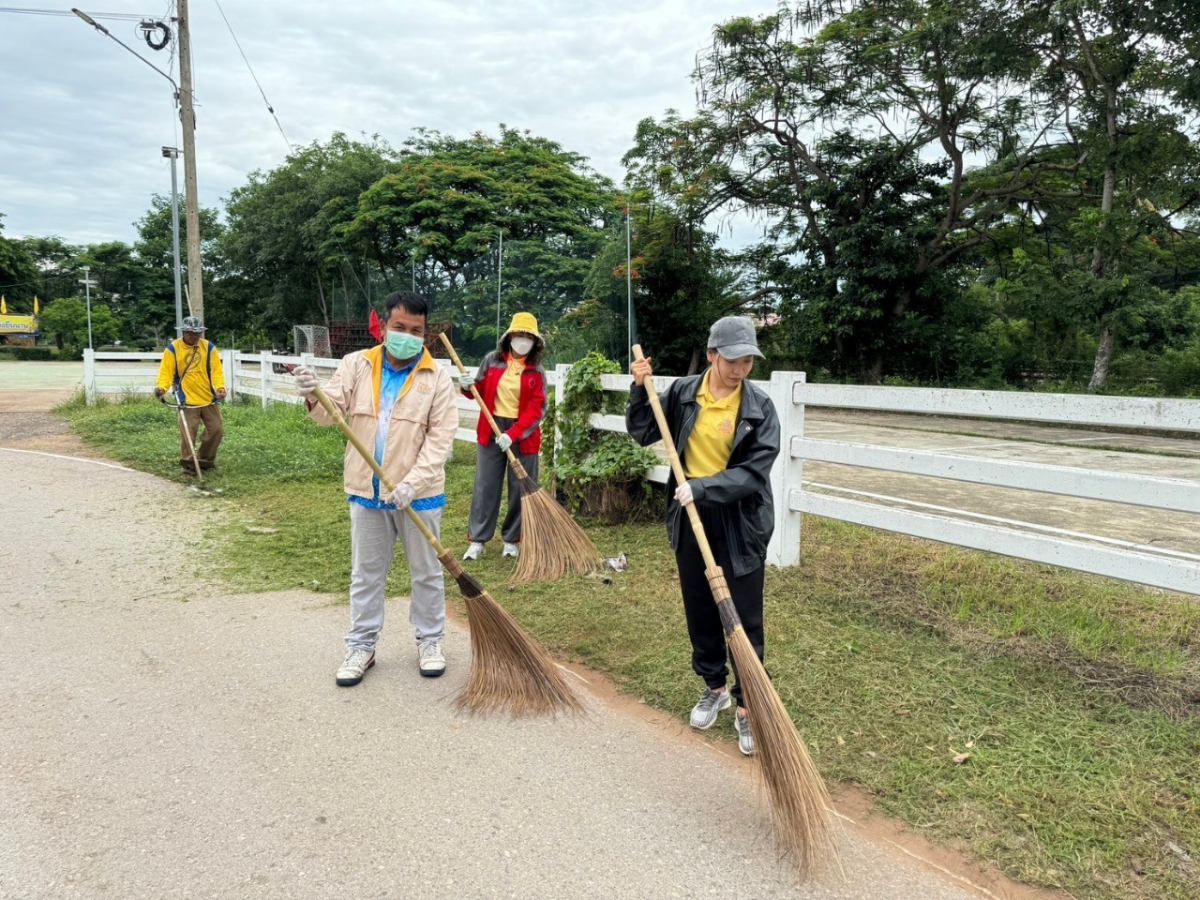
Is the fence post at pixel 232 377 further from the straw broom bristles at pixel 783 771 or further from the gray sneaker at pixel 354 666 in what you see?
the straw broom bristles at pixel 783 771

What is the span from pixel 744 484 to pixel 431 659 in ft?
6.07

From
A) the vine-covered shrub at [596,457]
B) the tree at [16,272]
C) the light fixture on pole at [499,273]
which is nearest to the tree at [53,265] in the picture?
the tree at [16,272]

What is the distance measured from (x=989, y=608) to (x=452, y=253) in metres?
22.4

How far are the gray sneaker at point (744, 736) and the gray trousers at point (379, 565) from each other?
1580 mm

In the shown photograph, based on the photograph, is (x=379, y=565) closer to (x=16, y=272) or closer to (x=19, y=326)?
(x=19, y=326)

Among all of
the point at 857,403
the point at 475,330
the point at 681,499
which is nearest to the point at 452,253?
the point at 475,330

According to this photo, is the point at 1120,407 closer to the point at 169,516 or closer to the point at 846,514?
the point at 846,514

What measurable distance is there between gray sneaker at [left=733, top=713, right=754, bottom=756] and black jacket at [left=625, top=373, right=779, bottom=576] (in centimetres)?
59

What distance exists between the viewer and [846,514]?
4668mm

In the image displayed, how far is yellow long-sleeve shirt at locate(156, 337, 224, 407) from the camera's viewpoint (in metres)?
8.83

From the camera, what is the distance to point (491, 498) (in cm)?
599

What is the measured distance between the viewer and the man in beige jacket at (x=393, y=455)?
369cm

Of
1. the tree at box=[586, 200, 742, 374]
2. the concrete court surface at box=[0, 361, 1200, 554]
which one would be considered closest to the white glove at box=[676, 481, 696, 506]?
the concrete court surface at box=[0, 361, 1200, 554]

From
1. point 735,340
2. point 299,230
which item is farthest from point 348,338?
point 299,230
